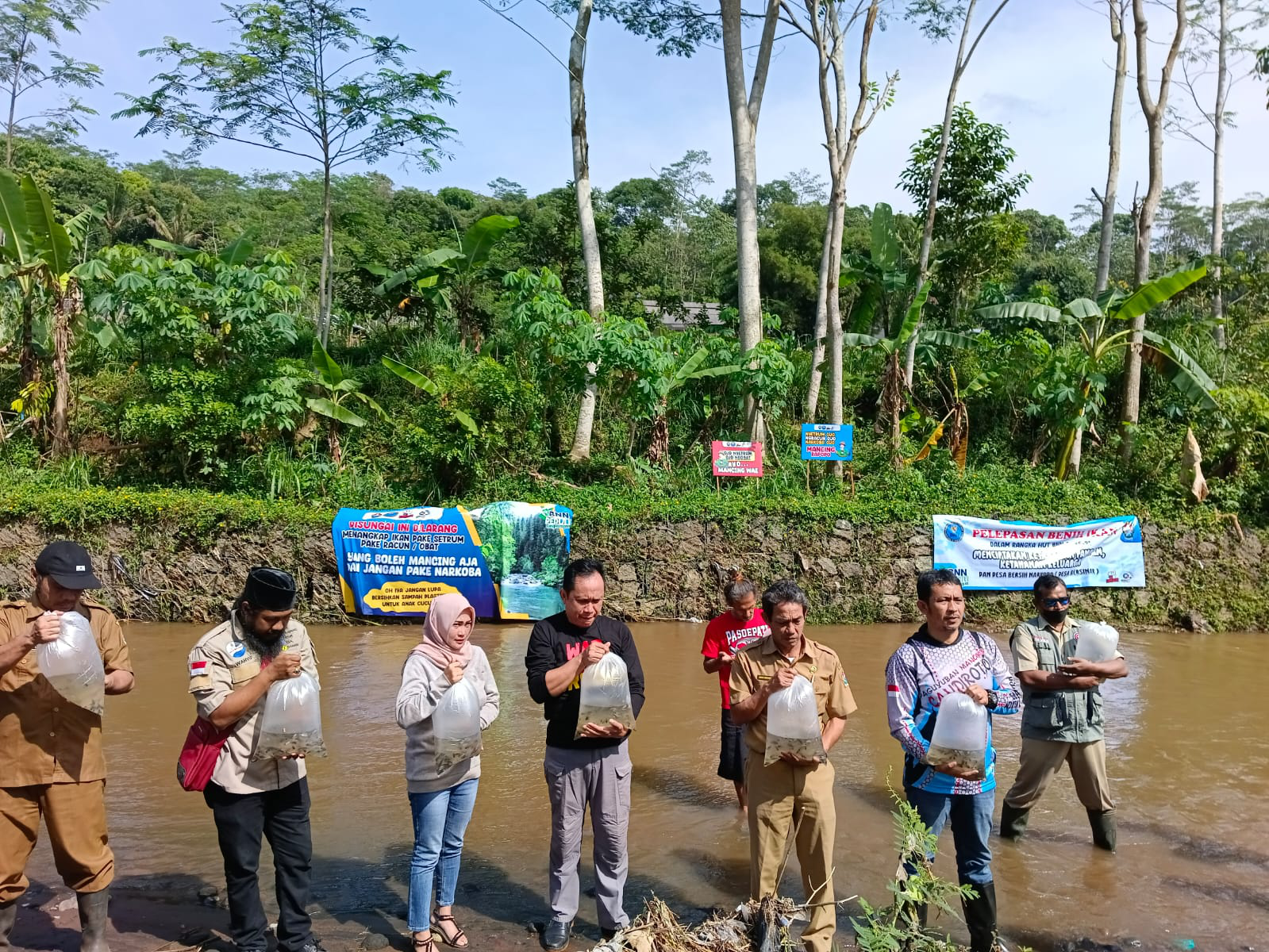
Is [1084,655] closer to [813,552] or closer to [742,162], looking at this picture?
[813,552]

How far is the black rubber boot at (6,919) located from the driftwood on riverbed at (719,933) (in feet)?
8.49

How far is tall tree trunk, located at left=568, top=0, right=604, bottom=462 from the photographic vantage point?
15.8 m

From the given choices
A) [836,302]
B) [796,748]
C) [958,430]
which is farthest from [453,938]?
[958,430]

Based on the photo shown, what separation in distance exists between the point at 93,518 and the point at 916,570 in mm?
11354

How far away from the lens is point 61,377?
48.8 feet

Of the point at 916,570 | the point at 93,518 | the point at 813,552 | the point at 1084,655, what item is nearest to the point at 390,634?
the point at 93,518

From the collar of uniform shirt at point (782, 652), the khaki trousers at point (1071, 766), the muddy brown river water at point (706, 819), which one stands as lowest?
the muddy brown river water at point (706, 819)

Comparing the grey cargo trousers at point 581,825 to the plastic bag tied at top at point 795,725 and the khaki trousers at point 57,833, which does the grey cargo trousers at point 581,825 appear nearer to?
the plastic bag tied at top at point 795,725

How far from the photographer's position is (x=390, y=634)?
37.8 feet

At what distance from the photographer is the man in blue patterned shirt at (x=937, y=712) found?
12.7 feet

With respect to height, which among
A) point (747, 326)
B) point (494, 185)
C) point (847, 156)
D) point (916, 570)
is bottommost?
point (916, 570)

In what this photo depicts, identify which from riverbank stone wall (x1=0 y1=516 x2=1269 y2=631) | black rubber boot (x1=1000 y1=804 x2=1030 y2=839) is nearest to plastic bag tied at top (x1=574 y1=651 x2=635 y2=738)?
black rubber boot (x1=1000 y1=804 x2=1030 y2=839)

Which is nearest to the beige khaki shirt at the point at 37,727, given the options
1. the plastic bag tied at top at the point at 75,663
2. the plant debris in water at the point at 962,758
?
the plastic bag tied at top at the point at 75,663

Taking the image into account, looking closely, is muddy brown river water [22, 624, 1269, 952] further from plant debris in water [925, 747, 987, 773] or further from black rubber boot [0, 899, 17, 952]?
black rubber boot [0, 899, 17, 952]
